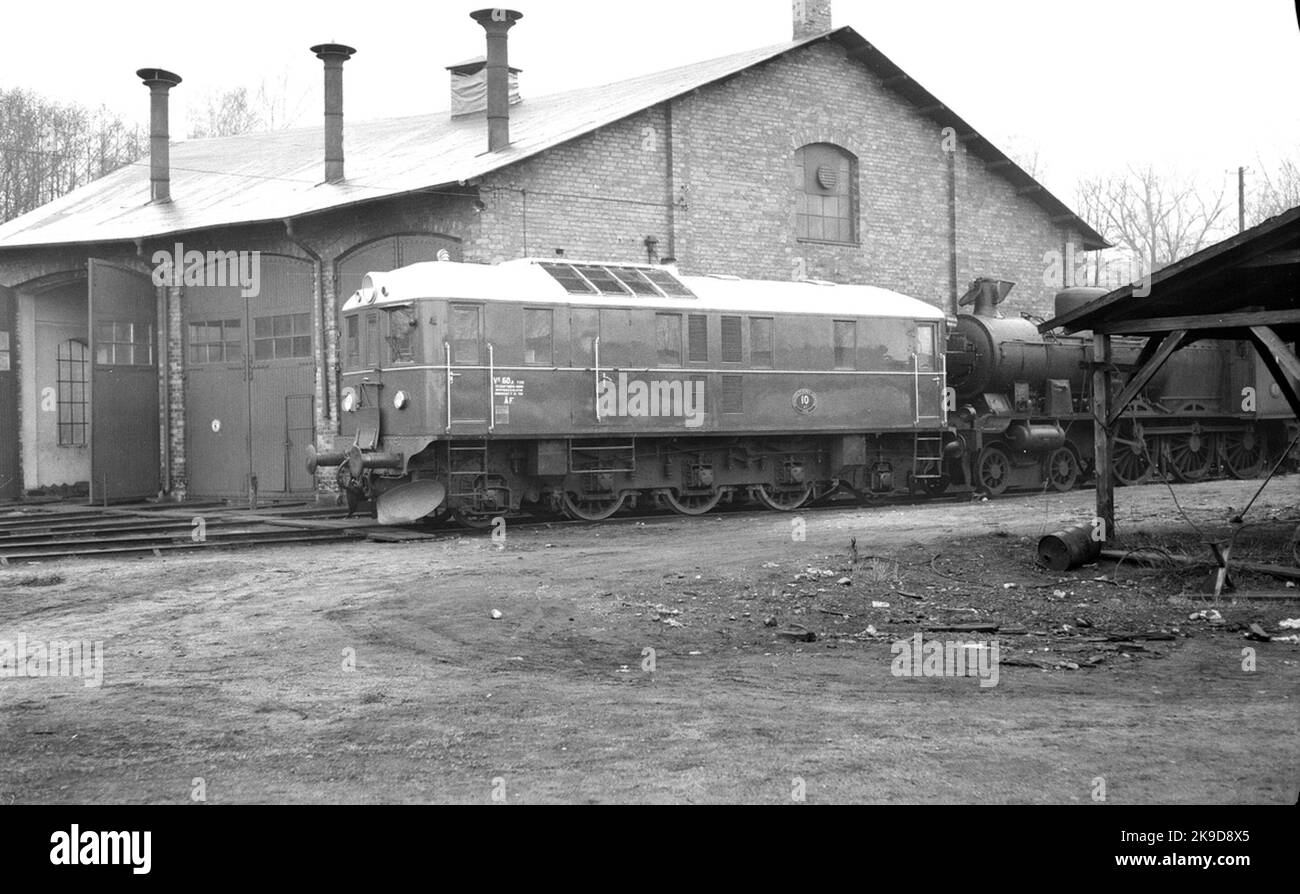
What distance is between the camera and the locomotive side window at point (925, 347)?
71.6 feet

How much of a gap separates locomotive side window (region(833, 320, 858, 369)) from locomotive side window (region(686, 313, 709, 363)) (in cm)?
252

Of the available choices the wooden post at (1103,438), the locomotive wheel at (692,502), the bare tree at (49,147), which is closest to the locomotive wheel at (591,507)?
the locomotive wheel at (692,502)

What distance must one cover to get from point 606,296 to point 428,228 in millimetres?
4864

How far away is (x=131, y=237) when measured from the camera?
24.0 metres

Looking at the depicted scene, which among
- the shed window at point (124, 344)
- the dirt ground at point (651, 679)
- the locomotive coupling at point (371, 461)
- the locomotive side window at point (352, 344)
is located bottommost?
the dirt ground at point (651, 679)

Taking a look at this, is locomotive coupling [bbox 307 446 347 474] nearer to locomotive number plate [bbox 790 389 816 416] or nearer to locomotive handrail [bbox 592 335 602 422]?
locomotive handrail [bbox 592 335 602 422]

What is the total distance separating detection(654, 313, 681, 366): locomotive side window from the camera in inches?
Answer: 746

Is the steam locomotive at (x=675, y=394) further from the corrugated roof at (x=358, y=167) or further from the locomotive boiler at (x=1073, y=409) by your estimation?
the corrugated roof at (x=358, y=167)

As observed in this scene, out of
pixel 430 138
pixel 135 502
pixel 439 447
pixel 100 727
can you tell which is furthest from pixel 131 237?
pixel 100 727

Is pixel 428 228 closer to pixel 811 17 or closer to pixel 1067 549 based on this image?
pixel 811 17

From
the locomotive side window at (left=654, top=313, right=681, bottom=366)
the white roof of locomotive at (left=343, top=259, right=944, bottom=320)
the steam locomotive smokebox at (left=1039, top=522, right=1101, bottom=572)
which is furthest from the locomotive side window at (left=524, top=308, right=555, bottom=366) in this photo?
the steam locomotive smokebox at (left=1039, top=522, right=1101, bottom=572)

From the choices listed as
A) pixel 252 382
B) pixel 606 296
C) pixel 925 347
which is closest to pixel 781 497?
pixel 925 347

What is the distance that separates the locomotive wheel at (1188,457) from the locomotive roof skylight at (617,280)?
11629 millimetres

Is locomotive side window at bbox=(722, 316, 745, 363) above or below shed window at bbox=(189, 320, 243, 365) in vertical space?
below
